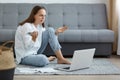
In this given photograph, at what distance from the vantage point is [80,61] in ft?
9.57

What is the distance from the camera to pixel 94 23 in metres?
4.35

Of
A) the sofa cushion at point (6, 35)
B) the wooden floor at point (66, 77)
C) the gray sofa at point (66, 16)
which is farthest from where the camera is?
the gray sofa at point (66, 16)

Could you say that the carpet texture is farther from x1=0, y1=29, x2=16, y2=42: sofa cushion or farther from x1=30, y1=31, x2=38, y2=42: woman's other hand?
x1=0, y1=29, x2=16, y2=42: sofa cushion

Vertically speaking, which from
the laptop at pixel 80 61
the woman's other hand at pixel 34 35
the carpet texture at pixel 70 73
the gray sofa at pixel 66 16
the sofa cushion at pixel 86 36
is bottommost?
the carpet texture at pixel 70 73

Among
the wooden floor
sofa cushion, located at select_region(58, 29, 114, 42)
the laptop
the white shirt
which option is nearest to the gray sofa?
sofa cushion, located at select_region(58, 29, 114, 42)

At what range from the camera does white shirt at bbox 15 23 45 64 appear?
3.03 meters

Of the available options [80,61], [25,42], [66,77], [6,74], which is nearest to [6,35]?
[25,42]

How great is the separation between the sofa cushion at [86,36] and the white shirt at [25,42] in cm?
64

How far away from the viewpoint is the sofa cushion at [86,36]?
12.3 feet

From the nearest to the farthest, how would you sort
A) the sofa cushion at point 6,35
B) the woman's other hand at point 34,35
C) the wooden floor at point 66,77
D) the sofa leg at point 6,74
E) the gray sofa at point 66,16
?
the sofa leg at point 6,74, the wooden floor at point 66,77, the woman's other hand at point 34,35, the sofa cushion at point 6,35, the gray sofa at point 66,16

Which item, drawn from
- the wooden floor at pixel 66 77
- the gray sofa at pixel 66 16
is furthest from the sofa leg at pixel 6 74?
the gray sofa at pixel 66 16

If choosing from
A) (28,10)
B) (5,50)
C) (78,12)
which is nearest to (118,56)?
(78,12)

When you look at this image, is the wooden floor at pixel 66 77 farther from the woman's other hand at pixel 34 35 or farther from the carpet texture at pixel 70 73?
the woman's other hand at pixel 34 35

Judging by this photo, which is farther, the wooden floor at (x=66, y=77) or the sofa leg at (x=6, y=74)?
the wooden floor at (x=66, y=77)
